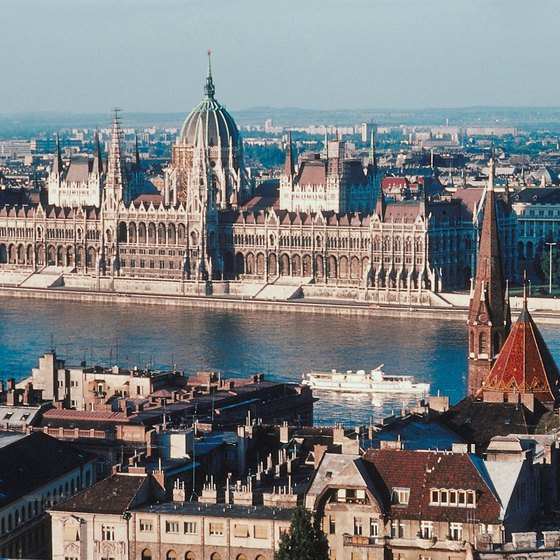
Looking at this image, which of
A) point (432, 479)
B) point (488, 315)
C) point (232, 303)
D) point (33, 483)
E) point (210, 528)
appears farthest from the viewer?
point (232, 303)

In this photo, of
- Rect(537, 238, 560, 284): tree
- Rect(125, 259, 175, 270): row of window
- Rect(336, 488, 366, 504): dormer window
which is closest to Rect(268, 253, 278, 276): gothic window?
Rect(125, 259, 175, 270): row of window

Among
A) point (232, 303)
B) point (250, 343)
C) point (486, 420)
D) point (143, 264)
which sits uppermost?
point (486, 420)

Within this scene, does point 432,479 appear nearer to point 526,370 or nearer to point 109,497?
point 109,497

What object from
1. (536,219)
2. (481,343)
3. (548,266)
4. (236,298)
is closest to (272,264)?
(236,298)

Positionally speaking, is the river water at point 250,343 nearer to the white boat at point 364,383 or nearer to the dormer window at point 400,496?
the white boat at point 364,383

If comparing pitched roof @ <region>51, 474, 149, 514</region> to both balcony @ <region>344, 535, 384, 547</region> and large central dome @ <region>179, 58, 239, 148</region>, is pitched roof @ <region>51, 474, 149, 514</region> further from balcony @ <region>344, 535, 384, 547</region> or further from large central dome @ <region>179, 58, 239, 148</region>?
large central dome @ <region>179, 58, 239, 148</region>

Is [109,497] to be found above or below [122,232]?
above

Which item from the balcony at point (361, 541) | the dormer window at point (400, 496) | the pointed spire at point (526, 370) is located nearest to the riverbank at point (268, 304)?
the pointed spire at point (526, 370)
